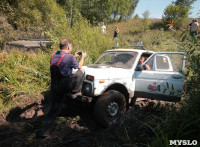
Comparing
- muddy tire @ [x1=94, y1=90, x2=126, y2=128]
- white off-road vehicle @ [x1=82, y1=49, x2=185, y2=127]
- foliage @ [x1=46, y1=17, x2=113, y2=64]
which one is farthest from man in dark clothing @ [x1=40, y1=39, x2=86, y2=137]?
A: foliage @ [x1=46, y1=17, x2=113, y2=64]

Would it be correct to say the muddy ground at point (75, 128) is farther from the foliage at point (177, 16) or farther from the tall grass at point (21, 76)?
the foliage at point (177, 16)

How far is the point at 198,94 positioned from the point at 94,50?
15.9ft

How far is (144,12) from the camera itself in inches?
657

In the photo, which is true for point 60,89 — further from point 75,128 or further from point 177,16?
point 177,16

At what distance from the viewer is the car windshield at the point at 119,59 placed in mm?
3464

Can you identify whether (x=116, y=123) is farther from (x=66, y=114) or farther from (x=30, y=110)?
(x=30, y=110)

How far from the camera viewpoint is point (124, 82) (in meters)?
3.11

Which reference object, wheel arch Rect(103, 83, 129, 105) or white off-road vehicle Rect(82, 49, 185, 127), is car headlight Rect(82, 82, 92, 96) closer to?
white off-road vehicle Rect(82, 49, 185, 127)

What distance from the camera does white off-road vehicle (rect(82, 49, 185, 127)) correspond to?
2.66 metres

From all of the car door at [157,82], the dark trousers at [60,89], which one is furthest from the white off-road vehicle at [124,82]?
the dark trousers at [60,89]

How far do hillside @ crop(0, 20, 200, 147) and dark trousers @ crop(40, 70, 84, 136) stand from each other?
249 millimetres

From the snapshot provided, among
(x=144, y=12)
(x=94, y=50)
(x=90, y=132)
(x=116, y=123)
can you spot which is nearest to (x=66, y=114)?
(x=90, y=132)

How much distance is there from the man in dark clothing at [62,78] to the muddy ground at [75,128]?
33 cm

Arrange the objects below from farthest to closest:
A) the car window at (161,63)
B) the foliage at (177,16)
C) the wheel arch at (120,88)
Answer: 1. the car window at (161,63)
2. the wheel arch at (120,88)
3. the foliage at (177,16)
